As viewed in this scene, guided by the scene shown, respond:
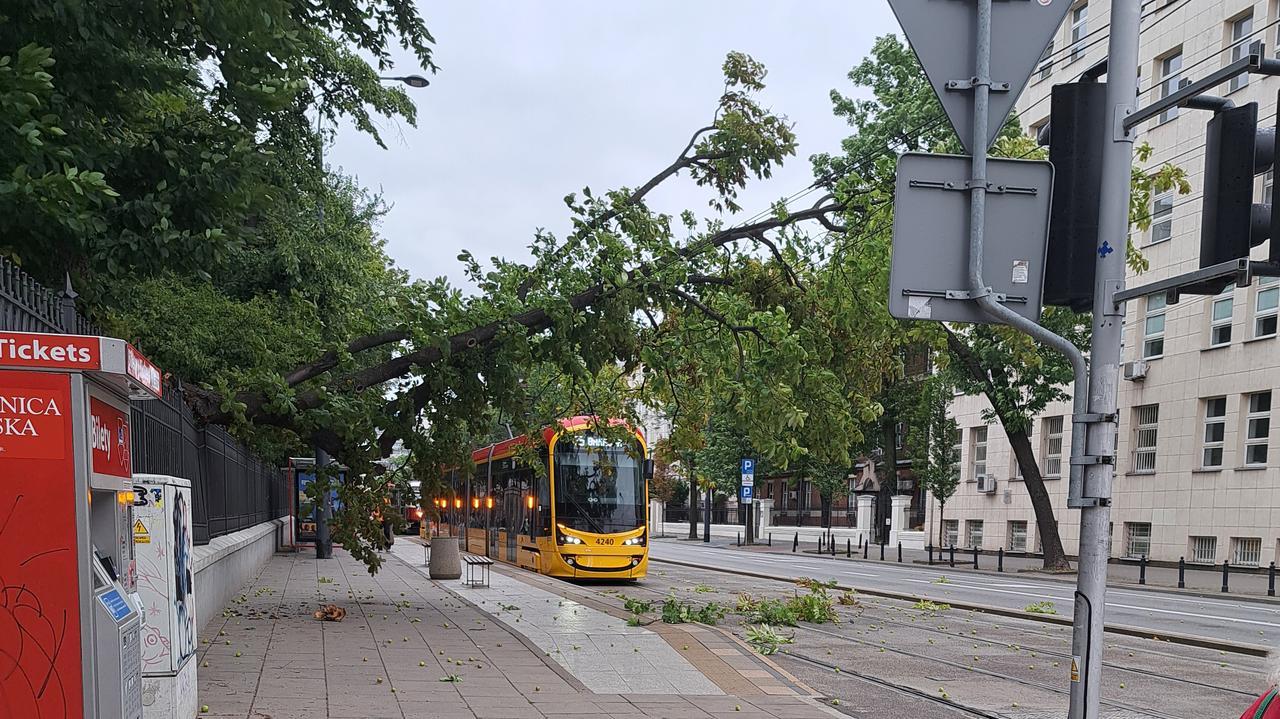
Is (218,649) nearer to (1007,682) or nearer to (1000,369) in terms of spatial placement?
(1007,682)

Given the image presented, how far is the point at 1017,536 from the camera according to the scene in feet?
150

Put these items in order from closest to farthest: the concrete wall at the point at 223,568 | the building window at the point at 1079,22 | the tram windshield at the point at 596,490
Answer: the concrete wall at the point at 223,568
the tram windshield at the point at 596,490
the building window at the point at 1079,22

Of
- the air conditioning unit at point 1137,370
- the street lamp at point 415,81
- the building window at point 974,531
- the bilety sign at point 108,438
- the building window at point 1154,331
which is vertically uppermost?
the street lamp at point 415,81

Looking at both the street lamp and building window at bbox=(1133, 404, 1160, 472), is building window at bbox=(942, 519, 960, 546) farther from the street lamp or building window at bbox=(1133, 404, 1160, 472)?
the street lamp

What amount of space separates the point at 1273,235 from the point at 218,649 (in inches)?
404

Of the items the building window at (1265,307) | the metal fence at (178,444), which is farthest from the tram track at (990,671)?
the building window at (1265,307)

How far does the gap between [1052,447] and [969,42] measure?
42.7 meters

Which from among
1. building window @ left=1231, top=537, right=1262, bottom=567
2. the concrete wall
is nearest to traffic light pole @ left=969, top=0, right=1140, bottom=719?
the concrete wall

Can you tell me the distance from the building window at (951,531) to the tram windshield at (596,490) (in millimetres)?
28526

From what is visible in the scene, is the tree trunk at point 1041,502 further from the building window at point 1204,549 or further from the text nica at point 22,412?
the text nica at point 22,412

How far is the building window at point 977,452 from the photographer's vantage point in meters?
49.4

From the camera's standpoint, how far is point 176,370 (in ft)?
64.5

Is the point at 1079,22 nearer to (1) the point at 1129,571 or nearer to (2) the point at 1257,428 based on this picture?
(2) the point at 1257,428

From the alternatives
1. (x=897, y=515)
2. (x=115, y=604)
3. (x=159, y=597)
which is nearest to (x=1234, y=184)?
(x=115, y=604)
